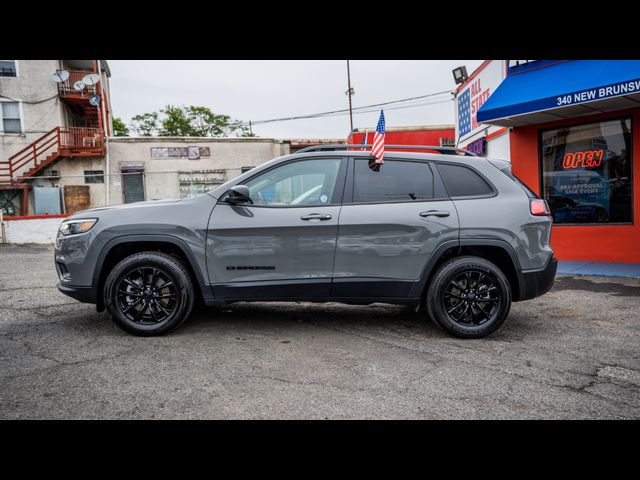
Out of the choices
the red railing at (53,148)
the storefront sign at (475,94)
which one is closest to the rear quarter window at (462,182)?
the storefront sign at (475,94)

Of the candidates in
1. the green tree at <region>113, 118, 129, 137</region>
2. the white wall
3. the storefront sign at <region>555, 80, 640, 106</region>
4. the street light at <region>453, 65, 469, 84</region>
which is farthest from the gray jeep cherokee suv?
the green tree at <region>113, 118, 129, 137</region>

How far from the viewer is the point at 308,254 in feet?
14.8

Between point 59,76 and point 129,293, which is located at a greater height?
point 59,76

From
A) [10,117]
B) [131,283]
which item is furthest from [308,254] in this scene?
[10,117]

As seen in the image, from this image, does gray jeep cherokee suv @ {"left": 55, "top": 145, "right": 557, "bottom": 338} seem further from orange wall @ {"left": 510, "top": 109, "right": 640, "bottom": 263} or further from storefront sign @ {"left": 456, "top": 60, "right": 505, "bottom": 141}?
storefront sign @ {"left": 456, "top": 60, "right": 505, "bottom": 141}

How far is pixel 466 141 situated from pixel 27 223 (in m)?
14.6

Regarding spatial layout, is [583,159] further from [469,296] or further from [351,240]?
[351,240]

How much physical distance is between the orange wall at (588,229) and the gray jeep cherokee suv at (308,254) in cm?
563

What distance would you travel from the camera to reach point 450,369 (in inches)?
146

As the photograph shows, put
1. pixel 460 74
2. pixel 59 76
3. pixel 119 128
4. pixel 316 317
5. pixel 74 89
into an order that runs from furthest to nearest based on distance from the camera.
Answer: pixel 119 128 → pixel 74 89 → pixel 59 76 → pixel 460 74 → pixel 316 317

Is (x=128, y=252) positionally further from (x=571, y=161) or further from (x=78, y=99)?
(x=78, y=99)

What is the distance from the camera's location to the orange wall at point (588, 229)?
8.78 meters

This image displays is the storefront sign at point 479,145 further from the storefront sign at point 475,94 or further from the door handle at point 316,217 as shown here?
the door handle at point 316,217

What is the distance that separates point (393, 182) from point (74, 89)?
79.0ft
